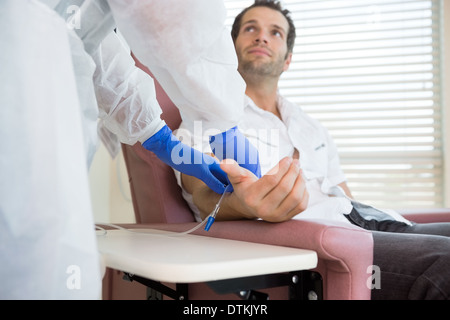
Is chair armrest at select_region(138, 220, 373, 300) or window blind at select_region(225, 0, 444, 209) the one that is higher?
window blind at select_region(225, 0, 444, 209)

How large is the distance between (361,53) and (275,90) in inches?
28.2

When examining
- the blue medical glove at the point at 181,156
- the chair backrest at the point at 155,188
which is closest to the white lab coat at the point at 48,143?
the blue medical glove at the point at 181,156

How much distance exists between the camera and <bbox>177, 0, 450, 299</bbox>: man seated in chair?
0.78m

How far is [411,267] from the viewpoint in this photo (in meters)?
0.80

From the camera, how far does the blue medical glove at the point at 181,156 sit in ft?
2.87

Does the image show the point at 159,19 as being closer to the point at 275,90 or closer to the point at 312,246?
the point at 312,246

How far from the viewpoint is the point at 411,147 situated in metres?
2.16

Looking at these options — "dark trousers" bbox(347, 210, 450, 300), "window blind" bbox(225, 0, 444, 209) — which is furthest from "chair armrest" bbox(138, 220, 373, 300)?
"window blind" bbox(225, 0, 444, 209)

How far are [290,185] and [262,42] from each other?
1.06 m

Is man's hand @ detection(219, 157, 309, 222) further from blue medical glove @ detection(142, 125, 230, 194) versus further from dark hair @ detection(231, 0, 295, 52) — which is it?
dark hair @ detection(231, 0, 295, 52)

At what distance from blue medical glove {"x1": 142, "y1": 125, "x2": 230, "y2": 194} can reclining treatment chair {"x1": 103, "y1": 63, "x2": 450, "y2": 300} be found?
0.12 meters

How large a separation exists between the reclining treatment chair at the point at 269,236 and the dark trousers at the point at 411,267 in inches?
4.7

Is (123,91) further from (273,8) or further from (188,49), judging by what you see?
(273,8)

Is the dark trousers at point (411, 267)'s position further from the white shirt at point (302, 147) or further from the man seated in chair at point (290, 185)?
the white shirt at point (302, 147)
